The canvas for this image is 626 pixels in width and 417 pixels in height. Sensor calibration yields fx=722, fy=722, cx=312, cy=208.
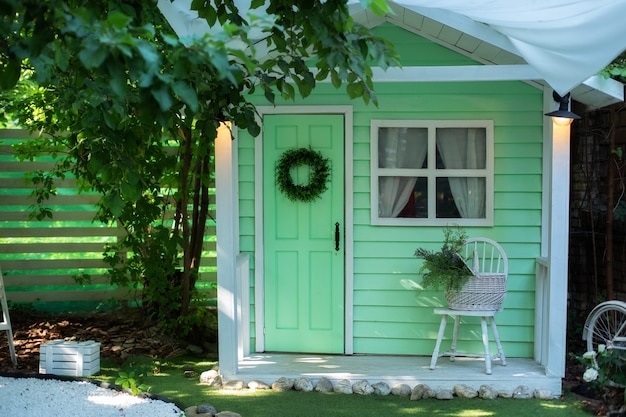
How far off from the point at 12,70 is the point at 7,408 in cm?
282

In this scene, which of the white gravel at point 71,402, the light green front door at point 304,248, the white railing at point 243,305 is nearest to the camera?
the white gravel at point 71,402

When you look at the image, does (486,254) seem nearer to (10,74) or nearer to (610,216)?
(610,216)

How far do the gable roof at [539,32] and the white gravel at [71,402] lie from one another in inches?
91.7

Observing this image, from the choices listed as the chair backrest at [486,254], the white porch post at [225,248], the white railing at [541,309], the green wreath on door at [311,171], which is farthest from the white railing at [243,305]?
the white railing at [541,309]

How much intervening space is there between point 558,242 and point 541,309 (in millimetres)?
794

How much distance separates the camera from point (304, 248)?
5859mm

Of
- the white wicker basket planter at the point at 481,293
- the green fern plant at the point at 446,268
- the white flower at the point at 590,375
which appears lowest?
the white flower at the point at 590,375

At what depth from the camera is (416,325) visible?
584 cm

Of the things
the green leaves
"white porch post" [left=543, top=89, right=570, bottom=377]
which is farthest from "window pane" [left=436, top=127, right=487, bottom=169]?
the green leaves

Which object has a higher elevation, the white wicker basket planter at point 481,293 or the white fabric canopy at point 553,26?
the white fabric canopy at point 553,26

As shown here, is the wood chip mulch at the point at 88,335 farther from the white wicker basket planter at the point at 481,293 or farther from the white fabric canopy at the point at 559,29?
the white fabric canopy at the point at 559,29

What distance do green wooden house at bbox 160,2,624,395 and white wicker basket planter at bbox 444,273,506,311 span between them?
1.74ft

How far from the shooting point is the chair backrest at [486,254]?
548 cm

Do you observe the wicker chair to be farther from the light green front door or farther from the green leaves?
the green leaves
